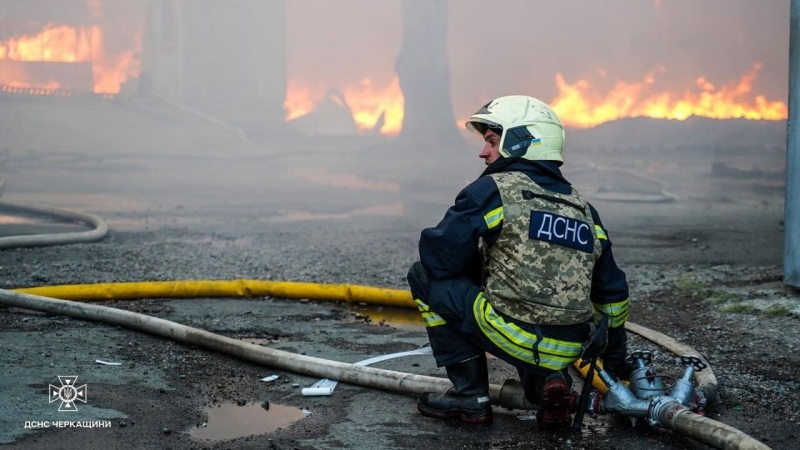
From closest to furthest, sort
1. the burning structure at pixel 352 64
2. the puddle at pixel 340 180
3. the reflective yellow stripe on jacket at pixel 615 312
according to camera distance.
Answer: the reflective yellow stripe on jacket at pixel 615 312 → the puddle at pixel 340 180 → the burning structure at pixel 352 64

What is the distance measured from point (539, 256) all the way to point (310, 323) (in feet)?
7.29

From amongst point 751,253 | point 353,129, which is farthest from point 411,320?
point 353,129

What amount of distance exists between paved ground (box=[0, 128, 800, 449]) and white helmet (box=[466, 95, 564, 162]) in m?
1.02

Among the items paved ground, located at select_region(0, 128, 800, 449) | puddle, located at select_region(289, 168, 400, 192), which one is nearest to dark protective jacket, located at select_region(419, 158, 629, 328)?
paved ground, located at select_region(0, 128, 800, 449)

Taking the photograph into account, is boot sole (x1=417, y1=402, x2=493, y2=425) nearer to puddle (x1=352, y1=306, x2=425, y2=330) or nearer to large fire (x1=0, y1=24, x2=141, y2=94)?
puddle (x1=352, y1=306, x2=425, y2=330)

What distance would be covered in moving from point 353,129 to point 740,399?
26.3 meters

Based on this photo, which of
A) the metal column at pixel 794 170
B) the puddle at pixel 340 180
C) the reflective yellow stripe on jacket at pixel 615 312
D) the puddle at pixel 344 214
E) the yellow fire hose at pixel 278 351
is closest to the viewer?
the yellow fire hose at pixel 278 351

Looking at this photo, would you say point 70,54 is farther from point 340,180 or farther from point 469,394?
point 469,394

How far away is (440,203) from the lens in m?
13.3

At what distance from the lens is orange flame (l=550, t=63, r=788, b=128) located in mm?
22391

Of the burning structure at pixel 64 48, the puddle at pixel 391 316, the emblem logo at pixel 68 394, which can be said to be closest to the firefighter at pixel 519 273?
the emblem logo at pixel 68 394

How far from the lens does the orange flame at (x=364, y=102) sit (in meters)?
29.4

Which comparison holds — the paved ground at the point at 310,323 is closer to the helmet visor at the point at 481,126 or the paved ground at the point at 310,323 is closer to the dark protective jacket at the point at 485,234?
the dark protective jacket at the point at 485,234

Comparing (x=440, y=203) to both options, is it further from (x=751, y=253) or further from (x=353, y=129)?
(x=353, y=129)
